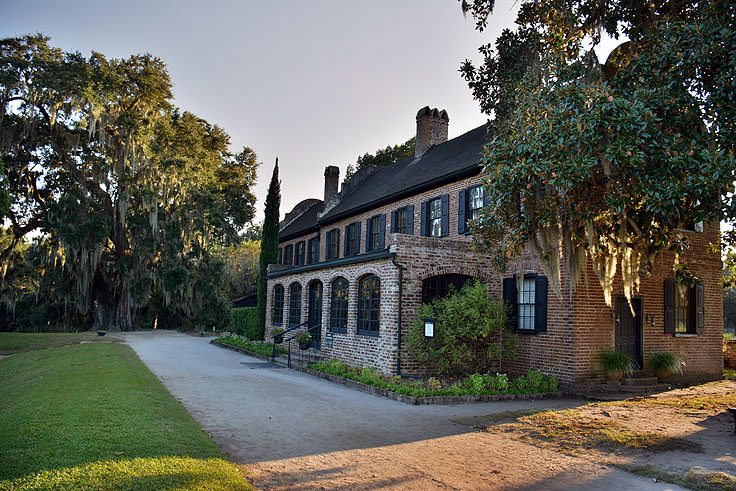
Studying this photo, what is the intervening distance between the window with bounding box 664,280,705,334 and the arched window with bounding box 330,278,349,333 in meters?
8.59

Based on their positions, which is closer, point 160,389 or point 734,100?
point 734,100

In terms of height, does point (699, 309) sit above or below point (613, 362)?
above

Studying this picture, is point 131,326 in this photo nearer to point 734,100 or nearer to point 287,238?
point 287,238

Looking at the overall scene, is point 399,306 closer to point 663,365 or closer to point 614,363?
point 614,363

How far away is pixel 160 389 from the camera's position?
9.66 metres

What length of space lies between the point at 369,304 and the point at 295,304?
6036 millimetres

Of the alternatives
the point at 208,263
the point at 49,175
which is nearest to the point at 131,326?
the point at 208,263

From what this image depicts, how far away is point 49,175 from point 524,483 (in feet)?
98.4

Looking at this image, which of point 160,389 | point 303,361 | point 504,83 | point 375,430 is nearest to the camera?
point 375,430

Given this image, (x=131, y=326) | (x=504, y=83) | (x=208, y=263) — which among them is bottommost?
(x=131, y=326)

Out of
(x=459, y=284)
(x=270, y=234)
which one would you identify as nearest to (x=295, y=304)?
(x=270, y=234)

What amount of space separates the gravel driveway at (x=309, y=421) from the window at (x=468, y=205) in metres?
5.94

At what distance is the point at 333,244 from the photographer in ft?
78.5

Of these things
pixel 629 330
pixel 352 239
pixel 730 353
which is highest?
pixel 352 239
